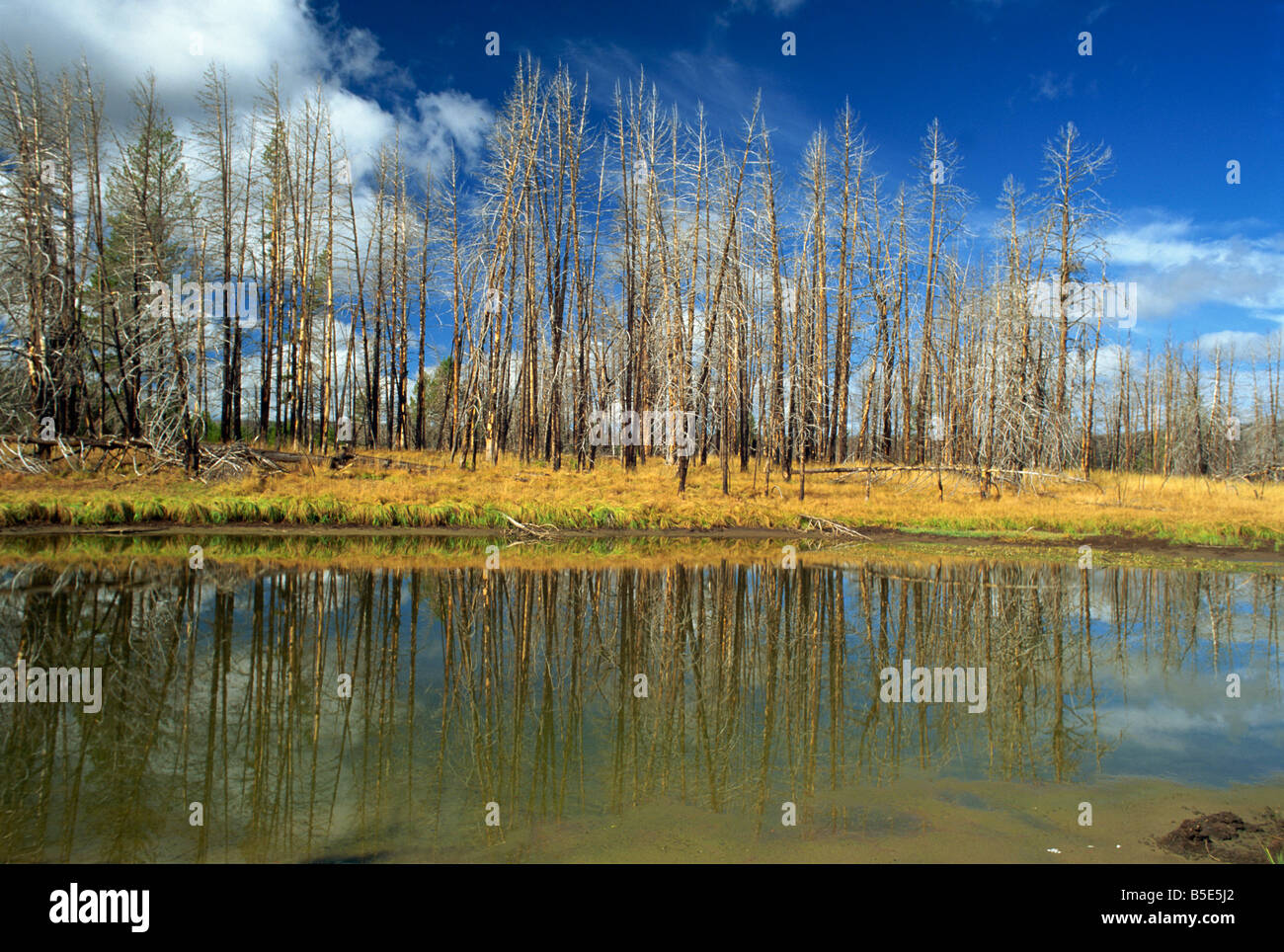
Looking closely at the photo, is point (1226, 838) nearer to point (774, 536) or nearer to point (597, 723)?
point (597, 723)

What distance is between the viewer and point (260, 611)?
895 centimetres

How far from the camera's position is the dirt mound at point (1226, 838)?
380 centimetres

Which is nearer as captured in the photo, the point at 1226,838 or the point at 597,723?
the point at 1226,838

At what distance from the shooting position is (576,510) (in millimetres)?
18516

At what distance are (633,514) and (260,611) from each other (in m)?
10.9

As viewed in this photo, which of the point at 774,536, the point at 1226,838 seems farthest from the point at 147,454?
the point at 1226,838

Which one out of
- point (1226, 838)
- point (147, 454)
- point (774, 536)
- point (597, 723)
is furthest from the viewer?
point (147, 454)

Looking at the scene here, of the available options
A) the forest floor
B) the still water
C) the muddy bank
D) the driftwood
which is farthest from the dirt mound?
the driftwood

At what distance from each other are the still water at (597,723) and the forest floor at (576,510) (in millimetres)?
6189

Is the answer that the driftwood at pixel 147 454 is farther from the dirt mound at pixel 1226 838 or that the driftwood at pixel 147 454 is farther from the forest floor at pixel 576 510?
the dirt mound at pixel 1226 838

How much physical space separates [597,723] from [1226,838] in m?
4.11

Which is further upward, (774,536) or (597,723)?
(774,536)

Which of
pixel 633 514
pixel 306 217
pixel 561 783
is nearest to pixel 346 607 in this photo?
pixel 561 783
